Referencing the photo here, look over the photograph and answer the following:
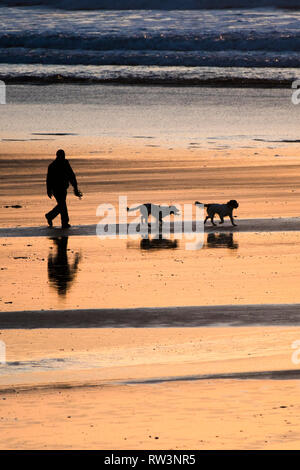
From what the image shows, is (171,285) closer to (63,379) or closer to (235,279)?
(235,279)

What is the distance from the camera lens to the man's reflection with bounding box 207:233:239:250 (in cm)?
1775

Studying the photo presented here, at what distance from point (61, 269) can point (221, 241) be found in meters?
3.11

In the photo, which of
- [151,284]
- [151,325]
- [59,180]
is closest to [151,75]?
[59,180]

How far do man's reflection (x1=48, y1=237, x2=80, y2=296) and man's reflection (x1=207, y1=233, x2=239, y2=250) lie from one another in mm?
2120

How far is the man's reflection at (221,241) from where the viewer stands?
17.8 meters

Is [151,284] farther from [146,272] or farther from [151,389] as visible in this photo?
[151,389]

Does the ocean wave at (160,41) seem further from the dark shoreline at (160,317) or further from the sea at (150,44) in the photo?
the dark shoreline at (160,317)

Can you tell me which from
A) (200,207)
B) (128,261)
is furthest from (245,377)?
(200,207)

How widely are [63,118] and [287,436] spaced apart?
99.8 feet

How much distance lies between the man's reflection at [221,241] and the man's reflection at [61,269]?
212 centimetres

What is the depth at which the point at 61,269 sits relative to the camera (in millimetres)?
16062

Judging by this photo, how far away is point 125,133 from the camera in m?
34.8

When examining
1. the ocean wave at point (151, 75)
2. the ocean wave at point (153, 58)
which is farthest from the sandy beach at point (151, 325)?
the ocean wave at point (153, 58)
